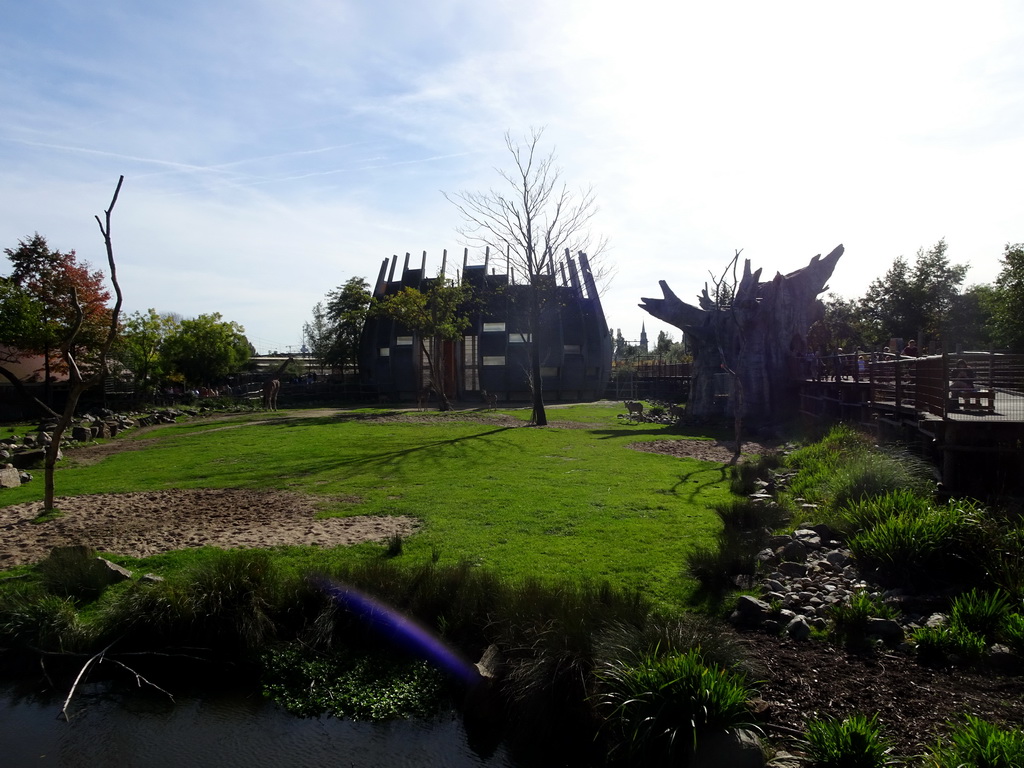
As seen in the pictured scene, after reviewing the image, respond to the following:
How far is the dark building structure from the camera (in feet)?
151

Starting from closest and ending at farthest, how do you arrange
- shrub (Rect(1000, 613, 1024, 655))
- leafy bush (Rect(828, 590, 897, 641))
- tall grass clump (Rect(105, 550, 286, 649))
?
shrub (Rect(1000, 613, 1024, 655))
leafy bush (Rect(828, 590, 897, 641))
tall grass clump (Rect(105, 550, 286, 649))

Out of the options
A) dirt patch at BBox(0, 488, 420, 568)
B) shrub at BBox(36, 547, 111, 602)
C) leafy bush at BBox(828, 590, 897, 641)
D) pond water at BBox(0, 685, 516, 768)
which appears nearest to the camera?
pond water at BBox(0, 685, 516, 768)

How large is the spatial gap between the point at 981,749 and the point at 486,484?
10.4m

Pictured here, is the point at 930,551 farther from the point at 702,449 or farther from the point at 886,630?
the point at 702,449

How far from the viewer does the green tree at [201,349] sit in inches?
1649

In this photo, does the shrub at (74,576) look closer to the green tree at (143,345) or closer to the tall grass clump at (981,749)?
the tall grass clump at (981,749)

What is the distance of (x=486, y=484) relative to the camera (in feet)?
45.8

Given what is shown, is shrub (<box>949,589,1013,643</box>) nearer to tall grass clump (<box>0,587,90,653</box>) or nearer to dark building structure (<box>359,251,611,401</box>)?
tall grass clump (<box>0,587,90,653</box>)

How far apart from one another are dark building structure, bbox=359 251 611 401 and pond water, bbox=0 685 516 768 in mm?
38826

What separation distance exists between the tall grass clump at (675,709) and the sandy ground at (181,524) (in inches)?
207

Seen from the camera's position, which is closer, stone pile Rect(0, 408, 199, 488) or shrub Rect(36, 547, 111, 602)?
shrub Rect(36, 547, 111, 602)

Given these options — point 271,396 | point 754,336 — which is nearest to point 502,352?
point 271,396

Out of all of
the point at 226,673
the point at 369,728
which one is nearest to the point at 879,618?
the point at 369,728

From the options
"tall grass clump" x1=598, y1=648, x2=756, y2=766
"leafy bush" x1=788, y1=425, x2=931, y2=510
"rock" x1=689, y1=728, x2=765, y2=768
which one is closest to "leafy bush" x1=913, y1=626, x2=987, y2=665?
"tall grass clump" x1=598, y1=648, x2=756, y2=766
